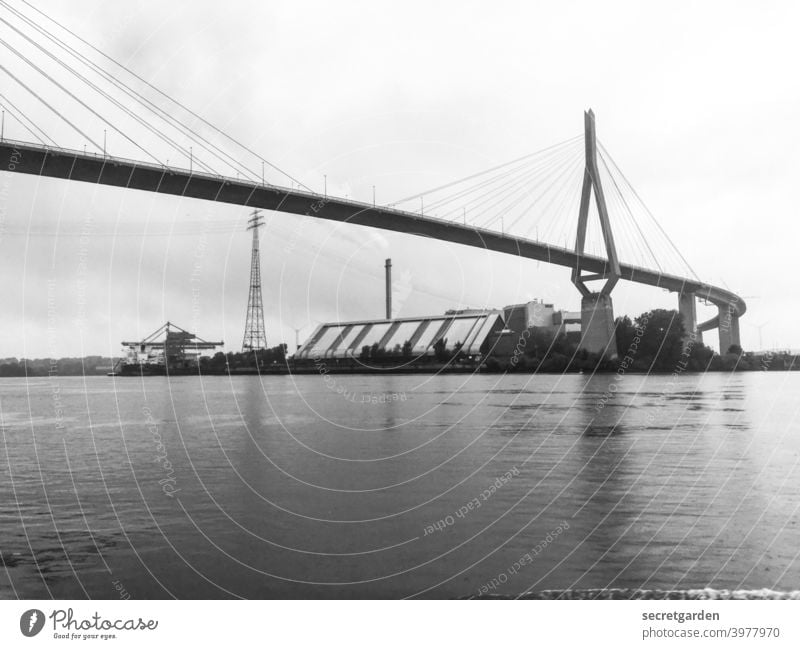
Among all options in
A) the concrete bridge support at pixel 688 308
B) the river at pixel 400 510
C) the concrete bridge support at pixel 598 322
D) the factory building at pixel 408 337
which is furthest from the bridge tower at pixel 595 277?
the river at pixel 400 510

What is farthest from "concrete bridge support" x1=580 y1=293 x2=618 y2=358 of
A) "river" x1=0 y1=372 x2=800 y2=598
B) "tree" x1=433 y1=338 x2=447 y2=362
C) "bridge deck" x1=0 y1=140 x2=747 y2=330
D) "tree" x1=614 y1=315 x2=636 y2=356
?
"river" x1=0 y1=372 x2=800 y2=598

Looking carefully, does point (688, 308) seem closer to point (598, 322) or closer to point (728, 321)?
point (598, 322)

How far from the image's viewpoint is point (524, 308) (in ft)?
112

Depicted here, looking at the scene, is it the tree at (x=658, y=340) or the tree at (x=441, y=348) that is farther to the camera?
the tree at (x=441, y=348)

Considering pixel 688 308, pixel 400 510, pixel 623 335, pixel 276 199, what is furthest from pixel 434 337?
pixel 400 510

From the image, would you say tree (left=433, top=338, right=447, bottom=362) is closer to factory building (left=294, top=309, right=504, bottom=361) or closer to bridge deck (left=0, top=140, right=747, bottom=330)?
factory building (left=294, top=309, right=504, bottom=361)

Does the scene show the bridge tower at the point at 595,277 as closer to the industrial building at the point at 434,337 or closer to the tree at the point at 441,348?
the industrial building at the point at 434,337

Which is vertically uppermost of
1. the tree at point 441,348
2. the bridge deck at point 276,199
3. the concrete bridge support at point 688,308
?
the bridge deck at point 276,199

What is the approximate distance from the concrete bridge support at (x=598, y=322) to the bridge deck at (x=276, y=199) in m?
1.88

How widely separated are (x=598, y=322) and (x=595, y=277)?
192 cm

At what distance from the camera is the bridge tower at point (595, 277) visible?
81.1ft

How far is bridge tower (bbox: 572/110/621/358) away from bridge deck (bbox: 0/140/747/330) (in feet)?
3.71

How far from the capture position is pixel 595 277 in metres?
25.4

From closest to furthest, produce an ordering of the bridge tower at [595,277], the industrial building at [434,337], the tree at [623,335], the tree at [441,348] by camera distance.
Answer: the bridge tower at [595,277]
the tree at [623,335]
the industrial building at [434,337]
the tree at [441,348]
